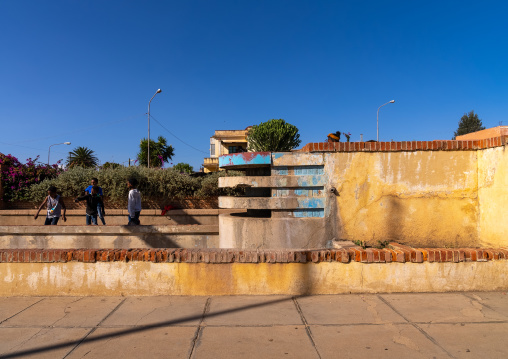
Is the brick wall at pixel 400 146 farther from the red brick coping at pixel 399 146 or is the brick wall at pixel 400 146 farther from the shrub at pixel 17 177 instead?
the shrub at pixel 17 177

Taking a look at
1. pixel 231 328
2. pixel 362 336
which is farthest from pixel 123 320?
pixel 362 336

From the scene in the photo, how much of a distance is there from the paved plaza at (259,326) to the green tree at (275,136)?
28.1 metres

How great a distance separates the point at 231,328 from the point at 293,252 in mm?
1337

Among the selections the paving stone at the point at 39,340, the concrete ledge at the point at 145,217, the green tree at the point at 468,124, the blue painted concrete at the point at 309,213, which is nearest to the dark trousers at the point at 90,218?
the concrete ledge at the point at 145,217

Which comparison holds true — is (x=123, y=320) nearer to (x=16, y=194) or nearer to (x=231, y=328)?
(x=231, y=328)

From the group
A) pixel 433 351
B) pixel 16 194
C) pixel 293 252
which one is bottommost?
pixel 433 351

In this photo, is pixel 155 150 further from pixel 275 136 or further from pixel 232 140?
pixel 275 136

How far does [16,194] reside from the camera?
11.9 meters

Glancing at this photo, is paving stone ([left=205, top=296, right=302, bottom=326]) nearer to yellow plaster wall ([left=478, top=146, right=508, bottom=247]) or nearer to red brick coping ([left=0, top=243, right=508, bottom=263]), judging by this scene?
red brick coping ([left=0, top=243, right=508, bottom=263])

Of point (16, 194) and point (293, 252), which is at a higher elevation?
point (16, 194)

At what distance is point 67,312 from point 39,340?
0.70 meters

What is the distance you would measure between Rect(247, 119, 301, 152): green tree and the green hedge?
20.8 m

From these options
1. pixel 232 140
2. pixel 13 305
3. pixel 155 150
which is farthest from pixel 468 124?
pixel 13 305

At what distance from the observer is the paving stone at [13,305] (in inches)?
156
